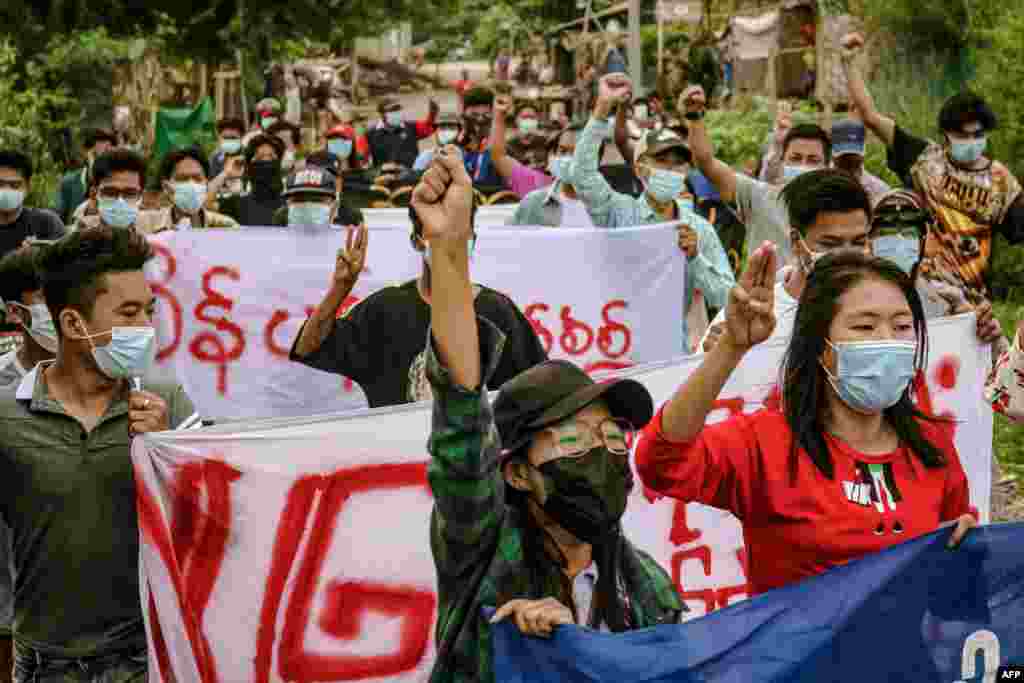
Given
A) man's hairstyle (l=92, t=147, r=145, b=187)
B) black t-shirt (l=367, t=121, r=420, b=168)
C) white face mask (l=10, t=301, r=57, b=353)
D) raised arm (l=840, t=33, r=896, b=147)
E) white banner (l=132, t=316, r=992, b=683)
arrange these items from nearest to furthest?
1. white banner (l=132, t=316, r=992, b=683)
2. white face mask (l=10, t=301, r=57, b=353)
3. man's hairstyle (l=92, t=147, r=145, b=187)
4. raised arm (l=840, t=33, r=896, b=147)
5. black t-shirt (l=367, t=121, r=420, b=168)

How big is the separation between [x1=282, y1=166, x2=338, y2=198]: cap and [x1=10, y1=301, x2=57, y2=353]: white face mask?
10.2ft

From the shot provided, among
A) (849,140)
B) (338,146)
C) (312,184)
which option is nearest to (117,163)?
(312,184)

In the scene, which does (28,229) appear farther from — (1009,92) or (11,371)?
(1009,92)

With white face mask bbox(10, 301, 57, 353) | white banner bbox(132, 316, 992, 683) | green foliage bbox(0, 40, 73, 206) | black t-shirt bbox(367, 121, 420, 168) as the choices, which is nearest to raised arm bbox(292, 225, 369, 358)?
white banner bbox(132, 316, 992, 683)

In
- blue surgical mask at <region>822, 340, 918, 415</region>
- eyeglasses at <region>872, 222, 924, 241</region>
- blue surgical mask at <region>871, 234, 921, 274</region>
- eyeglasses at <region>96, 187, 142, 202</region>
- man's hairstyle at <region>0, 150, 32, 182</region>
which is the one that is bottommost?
blue surgical mask at <region>822, 340, 918, 415</region>

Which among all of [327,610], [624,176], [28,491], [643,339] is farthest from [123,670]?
[624,176]

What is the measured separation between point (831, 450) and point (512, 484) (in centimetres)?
68

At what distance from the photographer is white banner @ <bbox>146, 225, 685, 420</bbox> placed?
776cm

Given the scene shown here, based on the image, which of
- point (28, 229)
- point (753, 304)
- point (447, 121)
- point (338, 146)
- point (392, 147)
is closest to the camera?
point (753, 304)

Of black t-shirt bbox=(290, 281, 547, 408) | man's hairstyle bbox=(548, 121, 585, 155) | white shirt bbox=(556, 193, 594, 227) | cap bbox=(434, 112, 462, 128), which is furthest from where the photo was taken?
cap bbox=(434, 112, 462, 128)

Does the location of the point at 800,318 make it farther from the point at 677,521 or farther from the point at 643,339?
the point at 643,339

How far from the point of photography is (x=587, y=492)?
3230 millimetres

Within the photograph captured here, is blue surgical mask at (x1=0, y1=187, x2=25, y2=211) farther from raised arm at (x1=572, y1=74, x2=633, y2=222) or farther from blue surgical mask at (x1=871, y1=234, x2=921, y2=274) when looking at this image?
blue surgical mask at (x1=871, y1=234, x2=921, y2=274)

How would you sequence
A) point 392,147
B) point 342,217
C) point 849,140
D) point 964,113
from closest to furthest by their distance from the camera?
point 964,113, point 849,140, point 342,217, point 392,147
